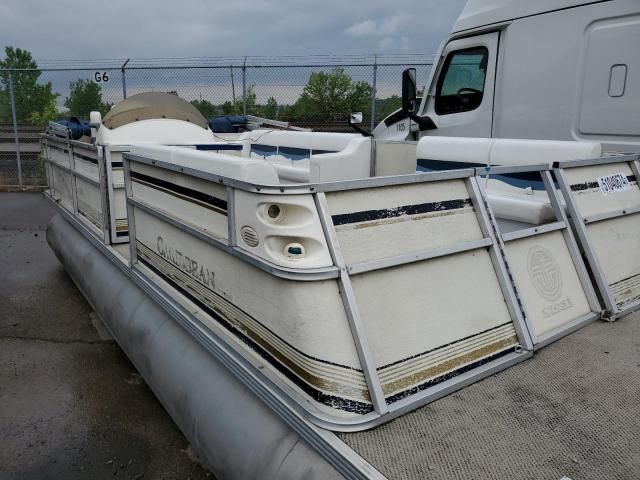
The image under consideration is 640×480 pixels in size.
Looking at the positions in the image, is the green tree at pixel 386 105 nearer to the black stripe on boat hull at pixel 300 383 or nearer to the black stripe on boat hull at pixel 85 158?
the black stripe on boat hull at pixel 85 158

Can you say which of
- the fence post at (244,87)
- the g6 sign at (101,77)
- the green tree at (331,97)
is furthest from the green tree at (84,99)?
the green tree at (331,97)

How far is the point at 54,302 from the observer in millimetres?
5172

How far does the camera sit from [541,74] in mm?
4230

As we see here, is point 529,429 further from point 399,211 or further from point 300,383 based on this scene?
point 399,211

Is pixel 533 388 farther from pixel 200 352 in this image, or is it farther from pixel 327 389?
pixel 200 352

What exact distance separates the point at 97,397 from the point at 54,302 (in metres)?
2.06

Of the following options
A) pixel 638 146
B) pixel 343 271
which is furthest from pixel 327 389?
pixel 638 146

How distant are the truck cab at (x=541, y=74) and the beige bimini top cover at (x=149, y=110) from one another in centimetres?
241

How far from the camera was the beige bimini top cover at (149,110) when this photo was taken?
5.46m

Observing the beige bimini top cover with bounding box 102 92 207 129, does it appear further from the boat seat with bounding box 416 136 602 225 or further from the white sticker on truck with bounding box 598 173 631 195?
the white sticker on truck with bounding box 598 173 631 195

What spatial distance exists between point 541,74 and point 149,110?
12.2 feet

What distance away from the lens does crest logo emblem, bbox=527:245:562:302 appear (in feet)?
8.26

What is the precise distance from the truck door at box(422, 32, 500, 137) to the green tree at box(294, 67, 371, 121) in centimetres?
626

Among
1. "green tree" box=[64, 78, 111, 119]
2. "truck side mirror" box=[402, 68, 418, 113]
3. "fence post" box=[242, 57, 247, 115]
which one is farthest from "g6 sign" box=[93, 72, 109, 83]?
"truck side mirror" box=[402, 68, 418, 113]
